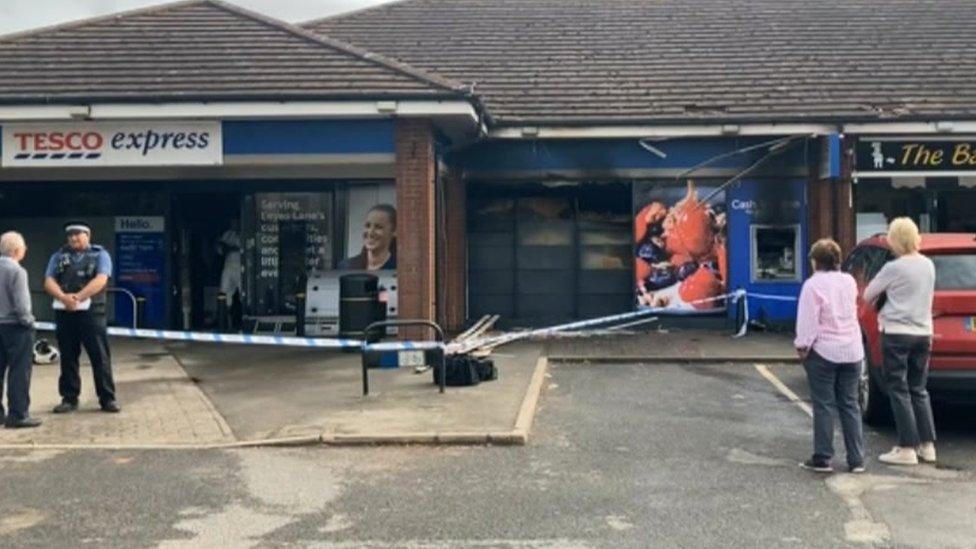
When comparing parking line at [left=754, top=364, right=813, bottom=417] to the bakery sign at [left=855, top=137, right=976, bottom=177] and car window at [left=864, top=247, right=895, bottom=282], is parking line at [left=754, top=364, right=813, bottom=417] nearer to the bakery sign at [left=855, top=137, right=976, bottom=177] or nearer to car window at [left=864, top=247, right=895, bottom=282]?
car window at [left=864, top=247, right=895, bottom=282]

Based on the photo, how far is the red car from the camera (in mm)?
7832

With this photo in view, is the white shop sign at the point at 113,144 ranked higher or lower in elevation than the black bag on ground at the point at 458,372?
higher

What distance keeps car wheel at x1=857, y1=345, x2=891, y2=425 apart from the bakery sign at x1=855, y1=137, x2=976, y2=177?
760cm

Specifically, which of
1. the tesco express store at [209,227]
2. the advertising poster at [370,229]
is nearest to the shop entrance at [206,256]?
the tesco express store at [209,227]

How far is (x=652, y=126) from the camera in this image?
619 inches

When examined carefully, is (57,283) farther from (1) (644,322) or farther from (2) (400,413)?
(1) (644,322)

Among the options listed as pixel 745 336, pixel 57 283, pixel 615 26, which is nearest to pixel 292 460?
pixel 57 283

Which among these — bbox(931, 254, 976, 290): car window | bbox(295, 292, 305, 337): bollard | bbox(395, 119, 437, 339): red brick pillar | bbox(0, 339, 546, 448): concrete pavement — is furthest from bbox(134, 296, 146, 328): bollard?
bbox(931, 254, 976, 290): car window

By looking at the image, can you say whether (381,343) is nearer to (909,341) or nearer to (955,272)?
(909,341)

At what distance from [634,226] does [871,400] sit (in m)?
8.40

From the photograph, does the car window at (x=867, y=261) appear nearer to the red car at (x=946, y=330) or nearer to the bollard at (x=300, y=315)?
the red car at (x=946, y=330)

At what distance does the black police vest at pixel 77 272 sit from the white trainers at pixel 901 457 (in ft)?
23.1

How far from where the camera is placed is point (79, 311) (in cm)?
913

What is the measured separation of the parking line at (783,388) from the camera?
9673 mm
